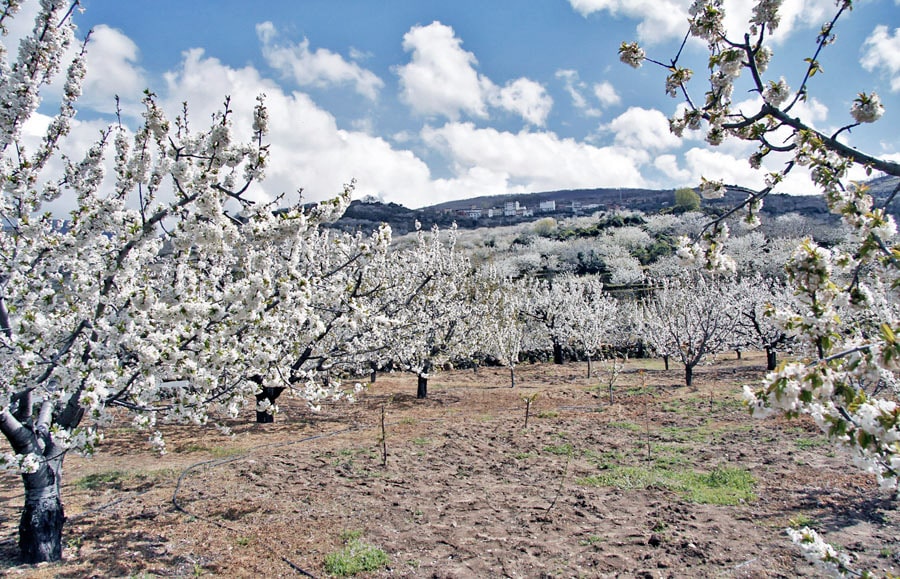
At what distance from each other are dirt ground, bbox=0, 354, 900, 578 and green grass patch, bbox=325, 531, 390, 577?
111 mm

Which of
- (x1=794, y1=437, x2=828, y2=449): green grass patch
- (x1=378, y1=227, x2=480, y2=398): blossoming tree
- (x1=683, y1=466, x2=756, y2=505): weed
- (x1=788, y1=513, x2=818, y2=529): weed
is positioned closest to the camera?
(x1=788, y1=513, x2=818, y2=529): weed

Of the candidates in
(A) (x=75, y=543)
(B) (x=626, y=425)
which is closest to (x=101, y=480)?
(A) (x=75, y=543)

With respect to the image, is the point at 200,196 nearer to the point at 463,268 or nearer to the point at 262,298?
the point at 262,298

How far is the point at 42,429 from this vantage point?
587cm

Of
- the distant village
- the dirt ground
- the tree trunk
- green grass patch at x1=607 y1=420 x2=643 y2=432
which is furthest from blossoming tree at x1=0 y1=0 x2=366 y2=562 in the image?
the distant village

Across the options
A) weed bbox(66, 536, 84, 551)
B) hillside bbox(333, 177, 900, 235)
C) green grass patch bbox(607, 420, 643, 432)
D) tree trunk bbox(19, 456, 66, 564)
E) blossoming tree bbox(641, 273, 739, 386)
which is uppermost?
hillside bbox(333, 177, 900, 235)

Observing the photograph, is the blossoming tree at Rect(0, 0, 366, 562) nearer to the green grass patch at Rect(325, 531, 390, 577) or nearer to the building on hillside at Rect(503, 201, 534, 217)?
the green grass patch at Rect(325, 531, 390, 577)

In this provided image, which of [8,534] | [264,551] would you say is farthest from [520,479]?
[8,534]

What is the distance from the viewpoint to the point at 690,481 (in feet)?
28.4

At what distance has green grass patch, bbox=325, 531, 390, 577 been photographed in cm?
582

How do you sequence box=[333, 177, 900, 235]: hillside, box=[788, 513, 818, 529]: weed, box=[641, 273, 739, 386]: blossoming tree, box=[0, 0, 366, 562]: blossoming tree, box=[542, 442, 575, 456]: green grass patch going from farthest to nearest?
1. box=[333, 177, 900, 235]: hillside
2. box=[641, 273, 739, 386]: blossoming tree
3. box=[542, 442, 575, 456]: green grass patch
4. box=[788, 513, 818, 529]: weed
5. box=[0, 0, 366, 562]: blossoming tree

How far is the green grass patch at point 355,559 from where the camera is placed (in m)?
5.82

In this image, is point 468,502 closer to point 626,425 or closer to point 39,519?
point 39,519

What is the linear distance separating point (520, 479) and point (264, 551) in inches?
175
